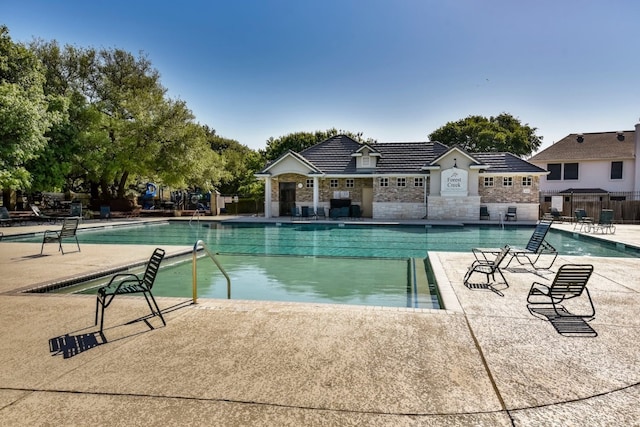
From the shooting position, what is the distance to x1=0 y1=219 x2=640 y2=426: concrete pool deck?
300 cm

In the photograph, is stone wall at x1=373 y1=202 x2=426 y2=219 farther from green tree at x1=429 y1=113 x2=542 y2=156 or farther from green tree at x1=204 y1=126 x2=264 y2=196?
green tree at x1=429 y1=113 x2=542 y2=156

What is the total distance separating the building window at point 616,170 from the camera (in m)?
33.1

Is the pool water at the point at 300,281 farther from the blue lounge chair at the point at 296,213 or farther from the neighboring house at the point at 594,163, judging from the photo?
the neighboring house at the point at 594,163

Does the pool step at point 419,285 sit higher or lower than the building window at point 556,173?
lower

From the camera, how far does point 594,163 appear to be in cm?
3366

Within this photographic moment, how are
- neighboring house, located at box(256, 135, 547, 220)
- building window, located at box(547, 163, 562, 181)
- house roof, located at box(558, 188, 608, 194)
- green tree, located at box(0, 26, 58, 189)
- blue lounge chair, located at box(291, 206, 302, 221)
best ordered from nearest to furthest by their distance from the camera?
1. green tree, located at box(0, 26, 58, 189)
2. neighboring house, located at box(256, 135, 547, 220)
3. blue lounge chair, located at box(291, 206, 302, 221)
4. house roof, located at box(558, 188, 608, 194)
5. building window, located at box(547, 163, 562, 181)

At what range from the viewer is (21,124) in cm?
1819

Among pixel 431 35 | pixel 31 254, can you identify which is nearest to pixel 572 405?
pixel 31 254

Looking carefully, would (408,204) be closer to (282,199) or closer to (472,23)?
(282,199)

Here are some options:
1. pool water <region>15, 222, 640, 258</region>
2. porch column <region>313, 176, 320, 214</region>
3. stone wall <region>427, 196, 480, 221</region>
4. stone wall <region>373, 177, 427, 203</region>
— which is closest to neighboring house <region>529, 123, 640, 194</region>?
stone wall <region>427, 196, 480, 221</region>

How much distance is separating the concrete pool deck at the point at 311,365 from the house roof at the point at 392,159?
70.1ft

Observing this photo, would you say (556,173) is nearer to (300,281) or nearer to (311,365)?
(300,281)

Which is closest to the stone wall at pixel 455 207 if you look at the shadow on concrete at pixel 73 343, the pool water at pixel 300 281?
the pool water at pixel 300 281

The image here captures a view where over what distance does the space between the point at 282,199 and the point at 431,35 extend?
16.1 meters
